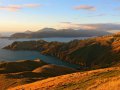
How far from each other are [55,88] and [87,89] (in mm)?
8452

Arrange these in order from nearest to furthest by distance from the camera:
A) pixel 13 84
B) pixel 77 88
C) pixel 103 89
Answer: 1. pixel 103 89
2. pixel 77 88
3. pixel 13 84

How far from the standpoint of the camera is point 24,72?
95.1m

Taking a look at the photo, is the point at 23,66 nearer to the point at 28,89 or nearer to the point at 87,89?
the point at 28,89

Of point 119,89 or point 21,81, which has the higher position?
point 119,89

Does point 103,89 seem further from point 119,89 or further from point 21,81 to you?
point 21,81

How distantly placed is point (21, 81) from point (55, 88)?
110 ft

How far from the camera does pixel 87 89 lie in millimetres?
34344

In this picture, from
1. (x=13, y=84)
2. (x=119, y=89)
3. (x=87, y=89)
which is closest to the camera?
(x=119, y=89)

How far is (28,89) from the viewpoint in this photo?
1901 inches

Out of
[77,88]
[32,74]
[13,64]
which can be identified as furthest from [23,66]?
[77,88]

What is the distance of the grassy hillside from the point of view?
7753 centimetres

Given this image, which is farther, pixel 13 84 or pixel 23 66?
pixel 23 66

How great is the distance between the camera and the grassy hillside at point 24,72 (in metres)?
77.5

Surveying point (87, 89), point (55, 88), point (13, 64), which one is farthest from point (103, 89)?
point (13, 64)
